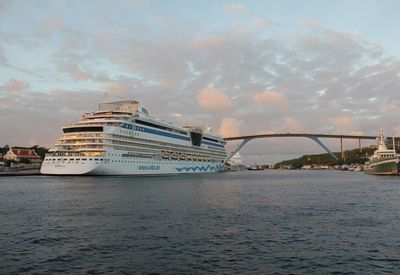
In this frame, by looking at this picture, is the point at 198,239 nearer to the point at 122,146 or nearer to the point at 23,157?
the point at 122,146

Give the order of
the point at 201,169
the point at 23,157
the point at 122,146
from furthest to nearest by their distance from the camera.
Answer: the point at 23,157 → the point at 201,169 → the point at 122,146

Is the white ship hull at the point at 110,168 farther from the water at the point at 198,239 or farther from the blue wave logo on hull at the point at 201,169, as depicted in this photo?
the water at the point at 198,239

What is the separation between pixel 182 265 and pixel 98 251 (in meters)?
4.32

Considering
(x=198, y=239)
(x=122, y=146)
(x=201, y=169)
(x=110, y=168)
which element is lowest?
(x=198, y=239)

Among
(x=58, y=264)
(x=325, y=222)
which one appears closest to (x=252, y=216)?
(x=325, y=222)

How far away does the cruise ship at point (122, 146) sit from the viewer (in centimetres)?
7375

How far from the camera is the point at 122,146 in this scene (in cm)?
7925

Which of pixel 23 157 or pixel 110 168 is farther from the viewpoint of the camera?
pixel 23 157

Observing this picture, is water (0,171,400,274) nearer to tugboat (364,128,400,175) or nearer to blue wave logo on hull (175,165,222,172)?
tugboat (364,128,400,175)

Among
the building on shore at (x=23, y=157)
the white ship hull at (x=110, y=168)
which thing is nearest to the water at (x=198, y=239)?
the white ship hull at (x=110, y=168)

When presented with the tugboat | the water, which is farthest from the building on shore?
the water

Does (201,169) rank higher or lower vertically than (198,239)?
higher

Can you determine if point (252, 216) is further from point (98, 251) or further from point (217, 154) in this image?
point (217, 154)

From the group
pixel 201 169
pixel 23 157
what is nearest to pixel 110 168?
pixel 201 169
